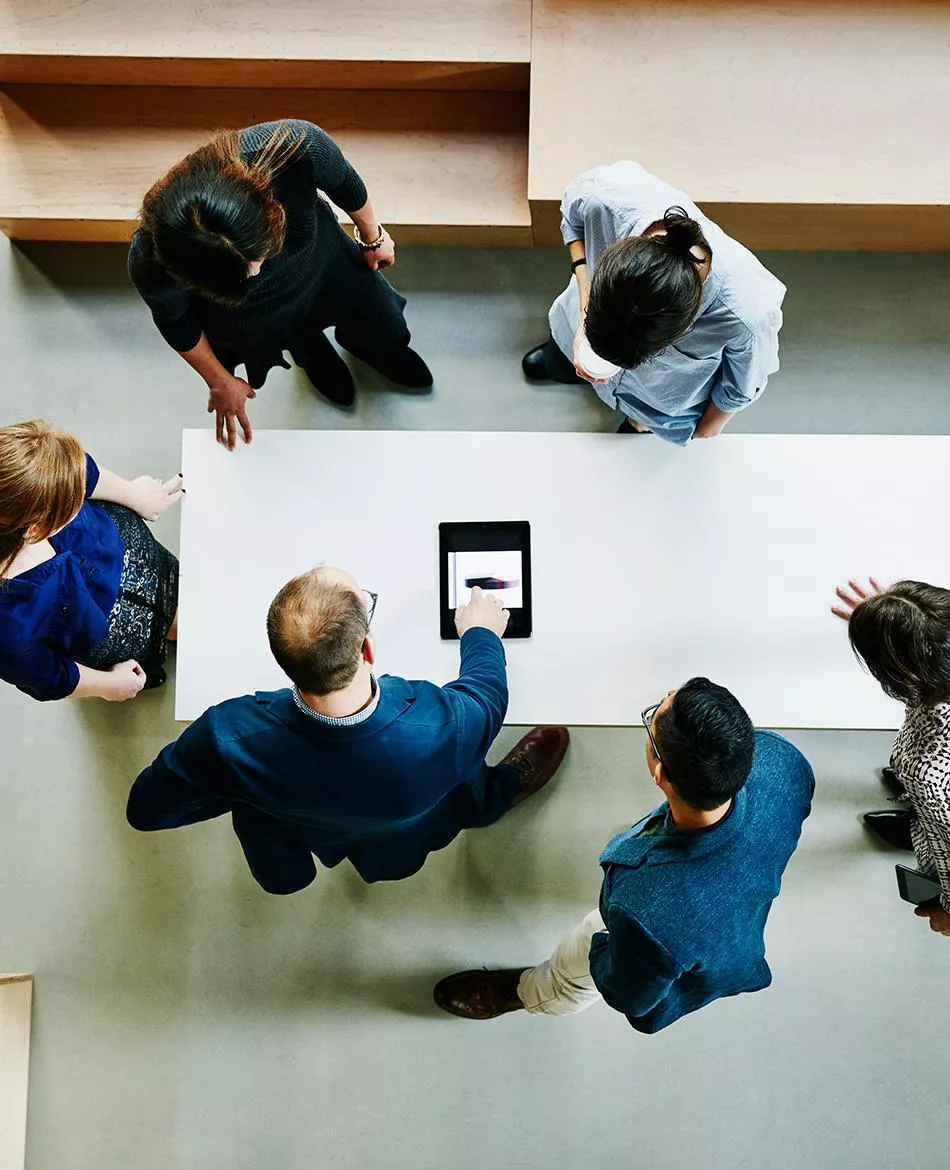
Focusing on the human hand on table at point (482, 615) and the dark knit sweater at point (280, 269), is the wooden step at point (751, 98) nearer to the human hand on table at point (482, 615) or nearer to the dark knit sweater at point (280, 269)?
the dark knit sweater at point (280, 269)

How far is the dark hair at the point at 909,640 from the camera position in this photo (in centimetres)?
166

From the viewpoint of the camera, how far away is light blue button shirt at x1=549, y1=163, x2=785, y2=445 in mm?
1787

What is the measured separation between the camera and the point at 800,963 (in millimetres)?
2572

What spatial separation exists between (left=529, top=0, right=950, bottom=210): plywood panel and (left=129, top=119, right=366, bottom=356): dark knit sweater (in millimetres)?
733

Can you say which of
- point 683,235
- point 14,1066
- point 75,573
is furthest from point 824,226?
point 14,1066

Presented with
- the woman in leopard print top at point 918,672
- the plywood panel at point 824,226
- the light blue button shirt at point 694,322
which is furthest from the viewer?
the plywood panel at point 824,226

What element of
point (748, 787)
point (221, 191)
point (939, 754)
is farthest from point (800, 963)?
point (221, 191)

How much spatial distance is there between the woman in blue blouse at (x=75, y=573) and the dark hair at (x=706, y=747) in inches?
45.0

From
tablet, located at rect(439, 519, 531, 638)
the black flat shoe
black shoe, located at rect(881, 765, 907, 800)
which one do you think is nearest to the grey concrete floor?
black shoe, located at rect(881, 765, 907, 800)

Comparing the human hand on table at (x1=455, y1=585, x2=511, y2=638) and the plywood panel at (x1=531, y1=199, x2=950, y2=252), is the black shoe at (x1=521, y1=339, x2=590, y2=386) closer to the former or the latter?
the plywood panel at (x1=531, y1=199, x2=950, y2=252)

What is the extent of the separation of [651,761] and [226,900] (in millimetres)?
1582

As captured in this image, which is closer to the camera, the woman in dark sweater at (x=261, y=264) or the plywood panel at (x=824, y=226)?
the woman in dark sweater at (x=261, y=264)

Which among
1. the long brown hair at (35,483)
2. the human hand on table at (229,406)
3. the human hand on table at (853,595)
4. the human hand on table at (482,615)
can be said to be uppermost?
the human hand on table at (229,406)

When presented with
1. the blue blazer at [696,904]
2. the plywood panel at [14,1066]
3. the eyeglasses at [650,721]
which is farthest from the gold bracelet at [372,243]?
the plywood panel at [14,1066]
